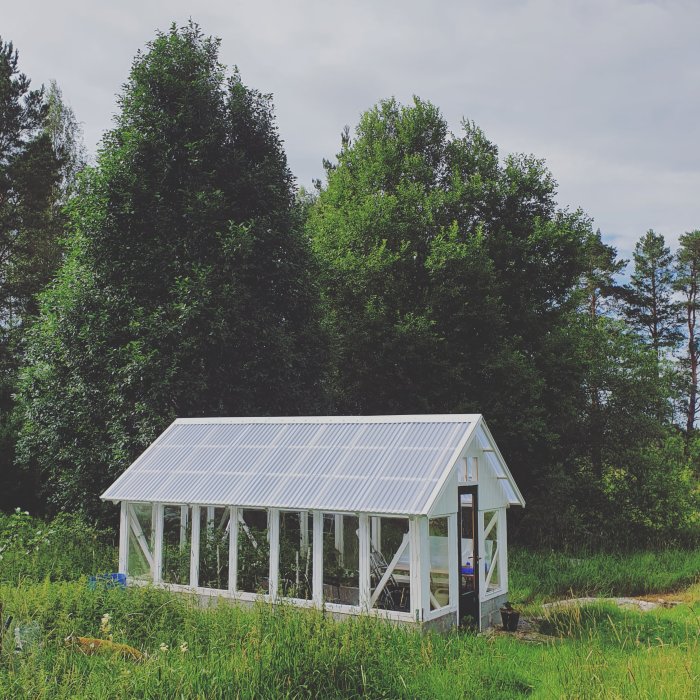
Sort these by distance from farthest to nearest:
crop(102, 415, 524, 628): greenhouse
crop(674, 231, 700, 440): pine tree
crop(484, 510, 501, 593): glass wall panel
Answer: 1. crop(674, 231, 700, 440): pine tree
2. crop(484, 510, 501, 593): glass wall panel
3. crop(102, 415, 524, 628): greenhouse

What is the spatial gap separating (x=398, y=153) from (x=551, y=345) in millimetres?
9698

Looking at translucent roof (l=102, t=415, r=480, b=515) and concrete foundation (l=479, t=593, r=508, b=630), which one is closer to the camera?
translucent roof (l=102, t=415, r=480, b=515)

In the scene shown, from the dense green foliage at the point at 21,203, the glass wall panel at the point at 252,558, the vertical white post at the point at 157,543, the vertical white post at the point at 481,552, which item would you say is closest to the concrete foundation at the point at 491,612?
the vertical white post at the point at 481,552

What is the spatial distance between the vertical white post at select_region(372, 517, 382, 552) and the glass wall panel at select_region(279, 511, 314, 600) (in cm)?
112

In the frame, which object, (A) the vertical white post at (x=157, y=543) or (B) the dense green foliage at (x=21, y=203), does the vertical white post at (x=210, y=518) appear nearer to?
(A) the vertical white post at (x=157, y=543)

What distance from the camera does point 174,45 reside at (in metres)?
20.5

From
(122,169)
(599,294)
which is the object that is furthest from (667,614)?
(599,294)

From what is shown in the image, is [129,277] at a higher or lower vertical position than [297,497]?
higher

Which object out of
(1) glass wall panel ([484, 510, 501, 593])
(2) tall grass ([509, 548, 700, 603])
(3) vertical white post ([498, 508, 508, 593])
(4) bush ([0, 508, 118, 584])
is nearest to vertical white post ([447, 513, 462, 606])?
(1) glass wall panel ([484, 510, 501, 593])

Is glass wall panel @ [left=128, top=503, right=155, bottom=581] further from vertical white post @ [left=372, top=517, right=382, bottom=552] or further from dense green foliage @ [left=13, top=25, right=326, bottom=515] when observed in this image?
vertical white post @ [left=372, top=517, right=382, bottom=552]

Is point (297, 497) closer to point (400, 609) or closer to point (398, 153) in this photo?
point (400, 609)

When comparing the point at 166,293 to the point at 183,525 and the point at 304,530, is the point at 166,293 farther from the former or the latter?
the point at 304,530

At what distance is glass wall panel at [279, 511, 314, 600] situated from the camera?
12047 mm

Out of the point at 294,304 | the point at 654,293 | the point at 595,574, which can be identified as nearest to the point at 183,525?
the point at 294,304
